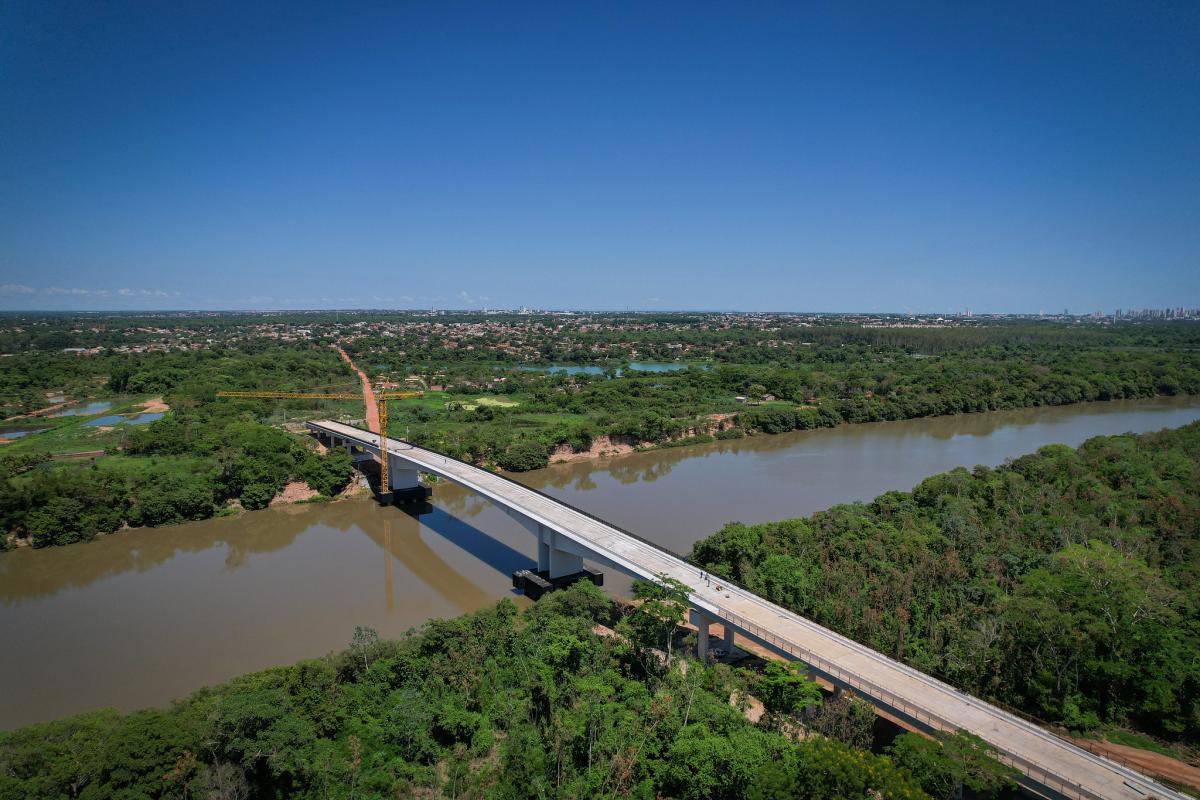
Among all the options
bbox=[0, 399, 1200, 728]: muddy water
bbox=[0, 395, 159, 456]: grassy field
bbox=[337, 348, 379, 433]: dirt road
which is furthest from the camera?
bbox=[337, 348, 379, 433]: dirt road

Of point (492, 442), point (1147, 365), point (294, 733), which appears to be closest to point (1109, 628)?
point (294, 733)

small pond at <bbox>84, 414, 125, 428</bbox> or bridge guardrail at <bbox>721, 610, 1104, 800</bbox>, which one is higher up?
bridge guardrail at <bbox>721, 610, 1104, 800</bbox>

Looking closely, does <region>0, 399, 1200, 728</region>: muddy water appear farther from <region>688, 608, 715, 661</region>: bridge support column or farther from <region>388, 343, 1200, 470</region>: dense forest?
<region>688, 608, 715, 661</region>: bridge support column

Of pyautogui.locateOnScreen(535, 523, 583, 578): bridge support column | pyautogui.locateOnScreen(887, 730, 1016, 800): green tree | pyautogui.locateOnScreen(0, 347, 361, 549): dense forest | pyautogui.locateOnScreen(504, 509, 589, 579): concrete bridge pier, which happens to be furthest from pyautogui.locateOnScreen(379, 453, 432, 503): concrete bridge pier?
pyautogui.locateOnScreen(887, 730, 1016, 800): green tree

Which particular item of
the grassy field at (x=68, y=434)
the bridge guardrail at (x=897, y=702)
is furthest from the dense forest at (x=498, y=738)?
the grassy field at (x=68, y=434)

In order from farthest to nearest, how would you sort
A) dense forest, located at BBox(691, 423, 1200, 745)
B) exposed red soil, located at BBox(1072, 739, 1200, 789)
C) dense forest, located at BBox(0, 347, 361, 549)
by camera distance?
dense forest, located at BBox(0, 347, 361, 549), dense forest, located at BBox(691, 423, 1200, 745), exposed red soil, located at BBox(1072, 739, 1200, 789)

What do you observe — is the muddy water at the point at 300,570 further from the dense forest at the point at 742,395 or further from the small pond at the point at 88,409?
the small pond at the point at 88,409

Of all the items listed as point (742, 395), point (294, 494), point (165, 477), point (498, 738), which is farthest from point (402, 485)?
point (742, 395)
